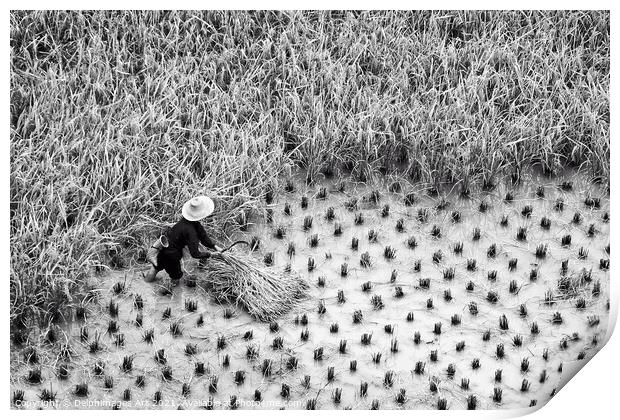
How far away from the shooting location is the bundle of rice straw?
5324mm

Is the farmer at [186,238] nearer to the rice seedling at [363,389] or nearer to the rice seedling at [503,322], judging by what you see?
the rice seedling at [363,389]

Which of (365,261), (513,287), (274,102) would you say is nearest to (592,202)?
(513,287)

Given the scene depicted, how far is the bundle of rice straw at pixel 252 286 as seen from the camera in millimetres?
5324

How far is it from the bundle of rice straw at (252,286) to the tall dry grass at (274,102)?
8.8 inches

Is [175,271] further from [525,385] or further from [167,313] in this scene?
[525,385]

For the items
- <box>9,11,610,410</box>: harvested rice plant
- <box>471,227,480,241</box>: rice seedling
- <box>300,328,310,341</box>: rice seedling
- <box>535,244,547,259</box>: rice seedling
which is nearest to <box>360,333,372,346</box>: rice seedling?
<box>9,11,610,410</box>: harvested rice plant

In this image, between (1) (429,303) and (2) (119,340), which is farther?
(1) (429,303)

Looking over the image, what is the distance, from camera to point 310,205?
5.54m

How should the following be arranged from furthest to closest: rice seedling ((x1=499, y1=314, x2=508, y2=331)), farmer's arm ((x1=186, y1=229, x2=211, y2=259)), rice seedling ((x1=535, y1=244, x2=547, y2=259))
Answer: rice seedling ((x1=535, y1=244, x2=547, y2=259)), rice seedling ((x1=499, y1=314, x2=508, y2=331)), farmer's arm ((x1=186, y1=229, x2=211, y2=259))

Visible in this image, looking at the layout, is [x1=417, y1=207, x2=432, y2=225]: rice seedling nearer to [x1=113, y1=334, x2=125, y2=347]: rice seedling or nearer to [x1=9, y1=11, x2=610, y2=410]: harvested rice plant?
[x1=9, y1=11, x2=610, y2=410]: harvested rice plant

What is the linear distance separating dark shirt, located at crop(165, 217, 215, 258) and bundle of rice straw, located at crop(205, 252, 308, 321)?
118 millimetres

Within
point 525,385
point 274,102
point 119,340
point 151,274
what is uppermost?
point 274,102
